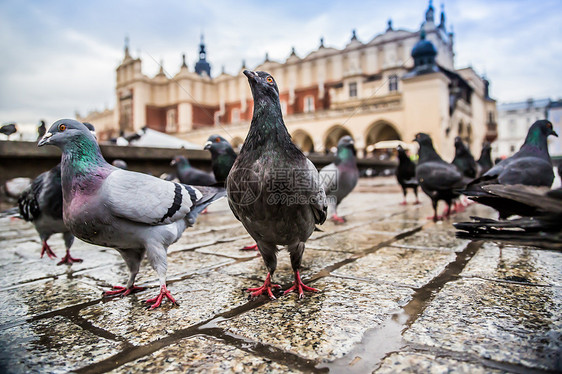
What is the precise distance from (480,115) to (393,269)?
35.3 m

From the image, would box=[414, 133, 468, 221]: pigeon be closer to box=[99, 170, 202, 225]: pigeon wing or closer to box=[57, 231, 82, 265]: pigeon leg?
box=[99, 170, 202, 225]: pigeon wing

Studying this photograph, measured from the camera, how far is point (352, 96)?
1189 inches

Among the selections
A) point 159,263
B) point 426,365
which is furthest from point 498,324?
point 159,263

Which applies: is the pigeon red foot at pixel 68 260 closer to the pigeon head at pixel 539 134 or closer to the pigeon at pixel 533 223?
the pigeon at pixel 533 223

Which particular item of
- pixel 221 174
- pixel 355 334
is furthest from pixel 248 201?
pixel 221 174

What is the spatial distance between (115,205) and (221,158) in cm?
263

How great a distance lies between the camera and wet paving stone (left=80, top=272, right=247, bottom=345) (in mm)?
1660

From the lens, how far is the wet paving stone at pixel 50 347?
134 cm

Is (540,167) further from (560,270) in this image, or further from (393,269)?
(393,269)

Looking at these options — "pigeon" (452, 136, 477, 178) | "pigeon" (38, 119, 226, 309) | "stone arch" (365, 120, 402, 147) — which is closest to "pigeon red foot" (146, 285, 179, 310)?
"pigeon" (38, 119, 226, 309)

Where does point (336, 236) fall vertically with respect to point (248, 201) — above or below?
below

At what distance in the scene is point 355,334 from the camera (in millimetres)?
1543

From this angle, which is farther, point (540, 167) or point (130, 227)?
point (540, 167)

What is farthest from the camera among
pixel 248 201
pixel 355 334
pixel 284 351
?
pixel 248 201
